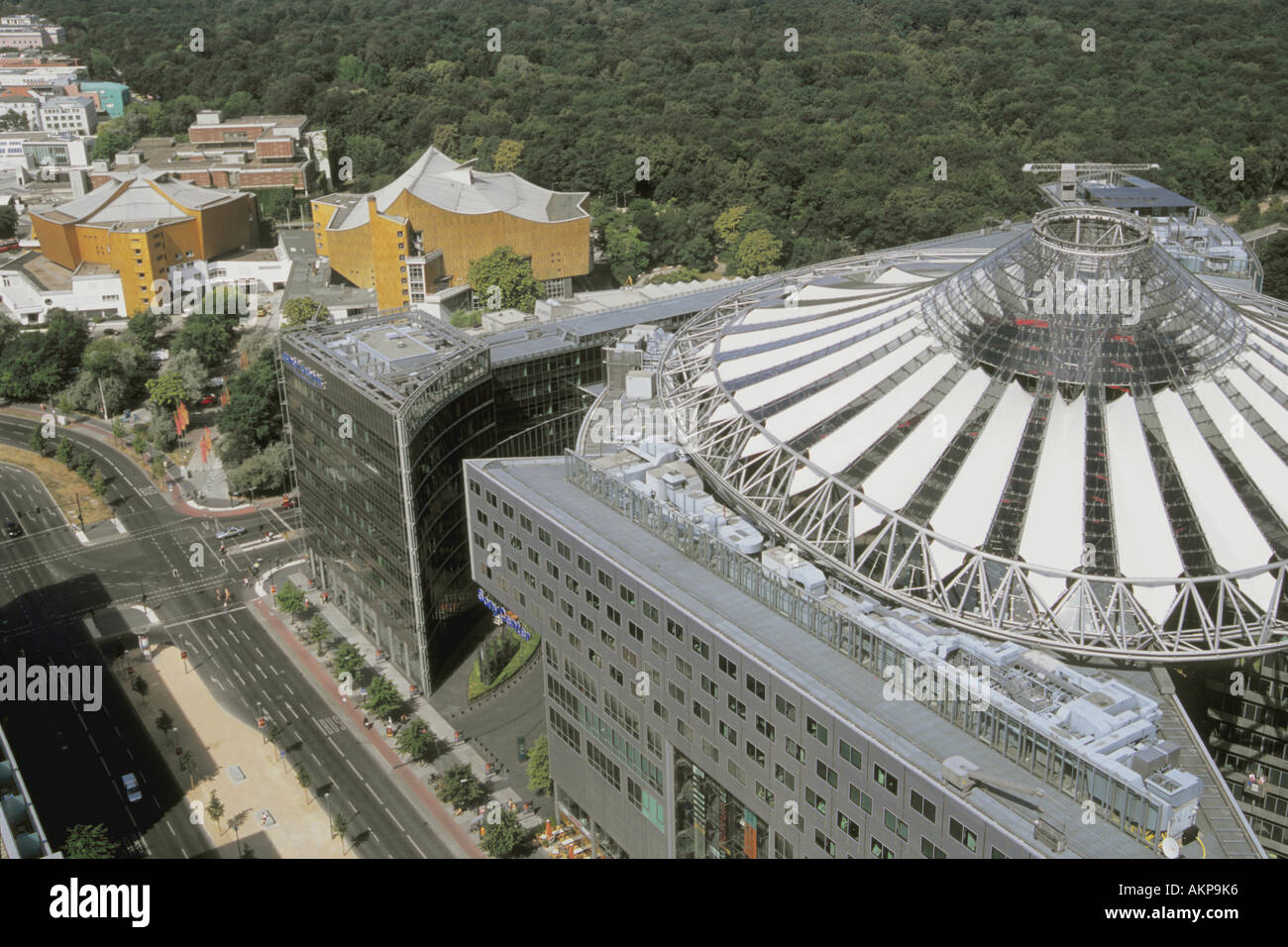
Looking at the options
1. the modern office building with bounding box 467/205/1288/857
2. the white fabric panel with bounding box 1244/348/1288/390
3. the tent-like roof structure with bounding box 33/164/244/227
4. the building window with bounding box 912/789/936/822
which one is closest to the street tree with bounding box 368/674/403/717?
the modern office building with bounding box 467/205/1288/857

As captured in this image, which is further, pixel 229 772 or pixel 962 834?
pixel 229 772

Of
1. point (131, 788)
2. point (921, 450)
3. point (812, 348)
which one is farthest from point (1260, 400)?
point (131, 788)

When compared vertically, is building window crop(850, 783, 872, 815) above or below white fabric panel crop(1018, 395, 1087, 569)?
below

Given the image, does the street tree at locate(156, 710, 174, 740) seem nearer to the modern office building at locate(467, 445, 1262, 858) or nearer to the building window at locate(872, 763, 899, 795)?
the modern office building at locate(467, 445, 1262, 858)

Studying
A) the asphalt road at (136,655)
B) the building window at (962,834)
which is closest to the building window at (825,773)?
the building window at (962,834)

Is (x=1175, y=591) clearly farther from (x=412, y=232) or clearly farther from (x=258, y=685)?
(x=412, y=232)

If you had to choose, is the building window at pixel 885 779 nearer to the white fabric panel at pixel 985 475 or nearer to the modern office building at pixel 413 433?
the white fabric panel at pixel 985 475

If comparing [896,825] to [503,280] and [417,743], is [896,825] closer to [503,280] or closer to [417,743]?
[417,743]
